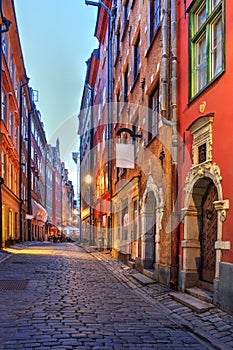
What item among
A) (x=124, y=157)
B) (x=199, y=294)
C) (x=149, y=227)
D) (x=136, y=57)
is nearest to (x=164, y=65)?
(x=124, y=157)

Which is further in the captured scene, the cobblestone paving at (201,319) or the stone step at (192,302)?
the stone step at (192,302)

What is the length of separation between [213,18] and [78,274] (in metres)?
8.23

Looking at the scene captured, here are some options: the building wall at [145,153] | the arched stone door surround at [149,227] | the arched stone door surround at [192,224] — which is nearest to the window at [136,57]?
the building wall at [145,153]

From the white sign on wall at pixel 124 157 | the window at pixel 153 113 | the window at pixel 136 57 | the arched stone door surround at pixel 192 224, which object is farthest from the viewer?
the window at pixel 136 57

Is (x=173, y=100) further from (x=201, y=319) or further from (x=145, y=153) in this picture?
(x=201, y=319)

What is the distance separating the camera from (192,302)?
7.12 m

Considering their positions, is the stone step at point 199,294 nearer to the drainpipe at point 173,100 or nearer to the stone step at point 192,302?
the stone step at point 192,302

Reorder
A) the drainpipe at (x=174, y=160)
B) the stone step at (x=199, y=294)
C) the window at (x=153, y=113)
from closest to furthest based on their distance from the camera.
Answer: the stone step at (x=199, y=294), the drainpipe at (x=174, y=160), the window at (x=153, y=113)

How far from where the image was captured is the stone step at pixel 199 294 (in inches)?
279

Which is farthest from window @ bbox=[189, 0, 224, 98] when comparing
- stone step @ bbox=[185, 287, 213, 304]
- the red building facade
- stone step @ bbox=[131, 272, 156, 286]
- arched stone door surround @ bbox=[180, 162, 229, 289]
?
stone step @ bbox=[131, 272, 156, 286]

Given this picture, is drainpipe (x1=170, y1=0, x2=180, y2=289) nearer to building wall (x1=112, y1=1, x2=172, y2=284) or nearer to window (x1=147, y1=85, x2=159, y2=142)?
building wall (x1=112, y1=1, x2=172, y2=284)

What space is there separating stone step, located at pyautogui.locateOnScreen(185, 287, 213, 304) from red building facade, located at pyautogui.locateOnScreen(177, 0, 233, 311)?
0.57ft

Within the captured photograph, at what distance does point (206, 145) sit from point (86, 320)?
13.1ft

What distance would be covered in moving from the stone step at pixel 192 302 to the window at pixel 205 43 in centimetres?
A: 420
